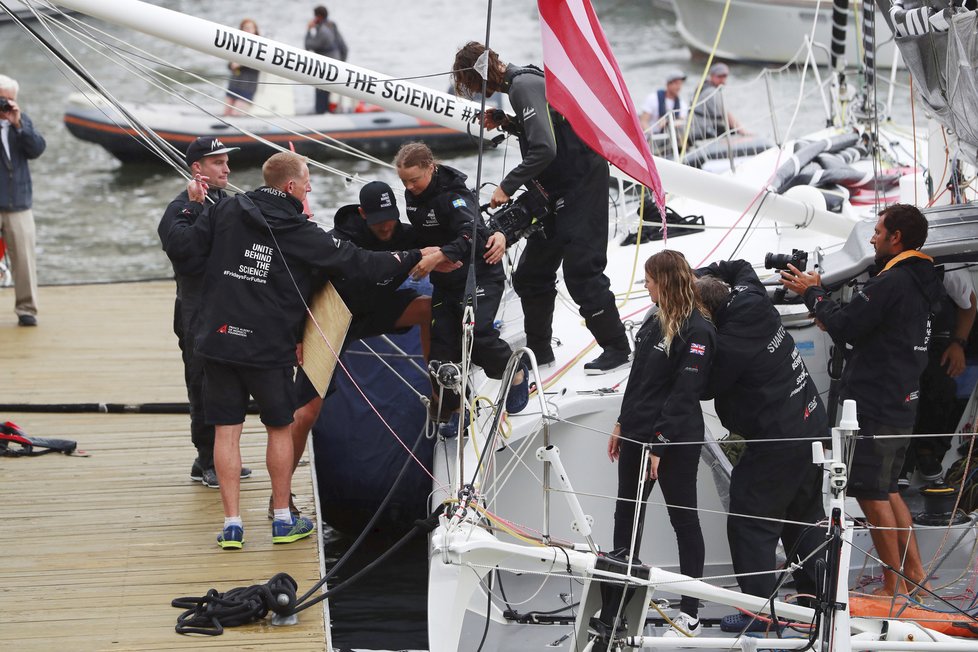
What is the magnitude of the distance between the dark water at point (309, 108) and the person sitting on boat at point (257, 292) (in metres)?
1.42

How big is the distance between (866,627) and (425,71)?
21.0 m

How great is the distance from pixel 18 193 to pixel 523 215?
163 inches

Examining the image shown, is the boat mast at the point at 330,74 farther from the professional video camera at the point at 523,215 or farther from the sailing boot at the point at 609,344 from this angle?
the sailing boot at the point at 609,344

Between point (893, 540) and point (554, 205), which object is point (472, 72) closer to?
point (554, 205)

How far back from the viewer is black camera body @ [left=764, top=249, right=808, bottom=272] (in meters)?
5.66

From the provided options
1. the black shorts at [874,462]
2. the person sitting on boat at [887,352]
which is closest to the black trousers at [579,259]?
the person sitting on boat at [887,352]

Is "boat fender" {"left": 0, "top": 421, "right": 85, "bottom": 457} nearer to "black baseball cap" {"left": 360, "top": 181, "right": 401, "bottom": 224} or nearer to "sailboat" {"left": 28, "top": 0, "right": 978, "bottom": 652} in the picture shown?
"sailboat" {"left": 28, "top": 0, "right": 978, "bottom": 652}

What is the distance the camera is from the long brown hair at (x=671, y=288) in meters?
4.85

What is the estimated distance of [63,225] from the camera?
57.9 feet

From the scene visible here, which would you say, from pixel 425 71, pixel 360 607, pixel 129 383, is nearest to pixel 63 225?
pixel 425 71

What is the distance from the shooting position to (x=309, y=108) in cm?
2109

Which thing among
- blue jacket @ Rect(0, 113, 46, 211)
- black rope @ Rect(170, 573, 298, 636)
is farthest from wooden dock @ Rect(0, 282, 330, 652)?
blue jacket @ Rect(0, 113, 46, 211)

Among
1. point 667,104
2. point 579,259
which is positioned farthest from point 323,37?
point 579,259

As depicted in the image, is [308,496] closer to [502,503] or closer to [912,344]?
[502,503]
